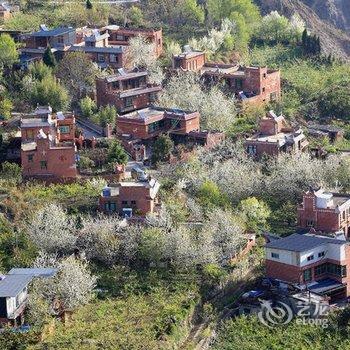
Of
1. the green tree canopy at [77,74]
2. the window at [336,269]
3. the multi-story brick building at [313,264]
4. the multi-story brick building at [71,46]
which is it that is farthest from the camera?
the multi-story brick building at [71,46]

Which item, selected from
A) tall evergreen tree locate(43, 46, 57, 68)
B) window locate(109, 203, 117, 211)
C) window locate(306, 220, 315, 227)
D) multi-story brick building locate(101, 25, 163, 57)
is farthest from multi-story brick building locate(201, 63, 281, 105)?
window locate(109, 203, 117, 211)

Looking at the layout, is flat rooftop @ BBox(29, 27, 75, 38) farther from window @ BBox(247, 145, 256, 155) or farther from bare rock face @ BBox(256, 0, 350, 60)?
bare rock face @ BBox(256, 0, 350, 60)

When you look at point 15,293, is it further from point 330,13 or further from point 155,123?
point 330,13

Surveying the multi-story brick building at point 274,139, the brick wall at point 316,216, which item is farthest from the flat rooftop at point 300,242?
the multi-story brick building at point 274,139

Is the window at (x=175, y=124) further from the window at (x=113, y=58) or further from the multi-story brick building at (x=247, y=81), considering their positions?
the window at (x=113, y=58)

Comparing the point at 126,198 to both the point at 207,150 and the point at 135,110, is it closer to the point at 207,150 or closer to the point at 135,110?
the point at 207,150
